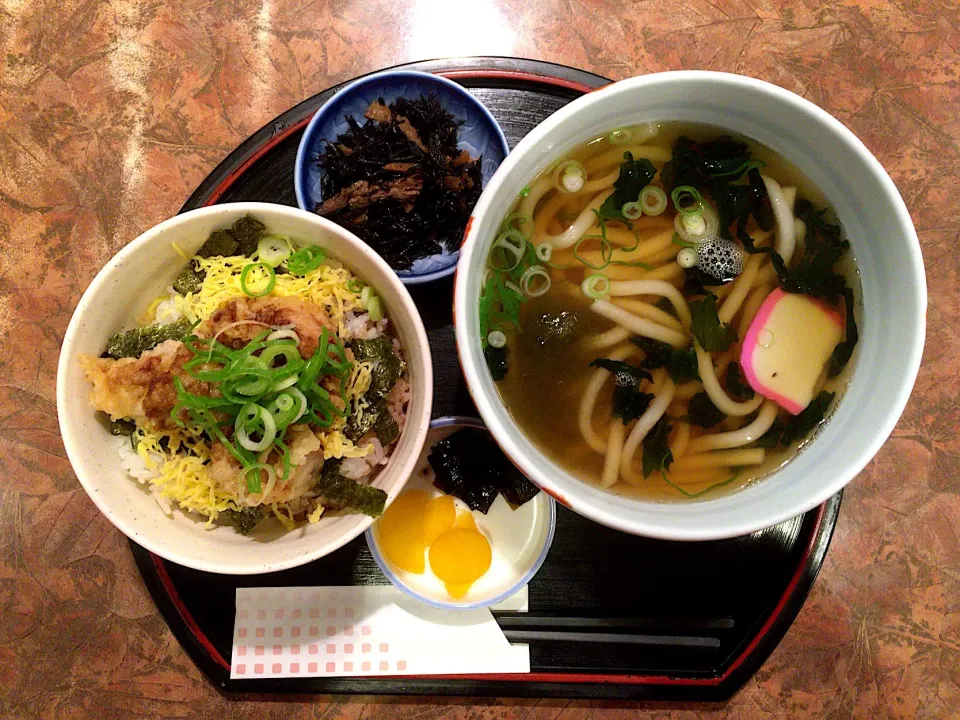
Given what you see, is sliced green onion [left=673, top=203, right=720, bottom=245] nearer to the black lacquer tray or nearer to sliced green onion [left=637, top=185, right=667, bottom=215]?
sliced green onion [left=637, top=185, right=667, bottom=215]

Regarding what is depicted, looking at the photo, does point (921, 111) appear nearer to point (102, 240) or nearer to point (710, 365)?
point (710, 365)

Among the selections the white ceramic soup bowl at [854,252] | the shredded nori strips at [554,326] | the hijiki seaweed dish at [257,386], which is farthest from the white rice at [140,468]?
the shredded nori strips at [554,326]

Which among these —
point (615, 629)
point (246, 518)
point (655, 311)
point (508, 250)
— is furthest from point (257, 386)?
point (615, 629)

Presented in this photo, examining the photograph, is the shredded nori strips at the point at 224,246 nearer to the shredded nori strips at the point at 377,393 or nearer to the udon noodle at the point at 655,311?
the shredded nori strips at the point at 377,393

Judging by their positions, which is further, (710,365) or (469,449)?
(469,449)

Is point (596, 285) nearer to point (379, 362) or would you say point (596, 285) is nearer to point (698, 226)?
point (698, 226)

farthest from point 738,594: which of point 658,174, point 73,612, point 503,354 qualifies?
point 73,612
